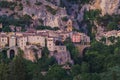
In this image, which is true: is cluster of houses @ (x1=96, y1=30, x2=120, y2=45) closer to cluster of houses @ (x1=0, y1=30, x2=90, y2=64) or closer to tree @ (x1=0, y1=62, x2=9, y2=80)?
cluster of houses @ (x1=0, y1=30, x2=90, y2=64)

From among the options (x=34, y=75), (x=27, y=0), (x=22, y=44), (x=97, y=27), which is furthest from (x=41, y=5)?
(x=34, y=75)

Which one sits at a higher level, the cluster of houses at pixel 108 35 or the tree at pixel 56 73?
the cluster of houses at pixel 108 35

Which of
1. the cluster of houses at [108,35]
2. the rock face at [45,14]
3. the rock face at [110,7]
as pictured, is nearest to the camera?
the cluster of houses at [108,35]

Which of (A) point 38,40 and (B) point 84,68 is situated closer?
(B) point 84,68

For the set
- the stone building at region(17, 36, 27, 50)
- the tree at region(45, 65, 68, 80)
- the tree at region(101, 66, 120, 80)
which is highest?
the stone building at region(17, 36, 27, 50)

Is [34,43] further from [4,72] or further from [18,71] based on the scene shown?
[18,71]

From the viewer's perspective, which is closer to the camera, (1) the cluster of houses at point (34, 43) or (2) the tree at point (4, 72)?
(2) the tree at point (4, 72)

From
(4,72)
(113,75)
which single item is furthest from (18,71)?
(113,75)

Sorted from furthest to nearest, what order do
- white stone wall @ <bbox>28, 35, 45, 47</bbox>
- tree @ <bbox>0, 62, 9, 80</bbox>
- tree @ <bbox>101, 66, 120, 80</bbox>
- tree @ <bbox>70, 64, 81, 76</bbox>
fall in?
1. white stone wall @ <bbox>28, 35, 45, 47</bbox>
2. tree @ <bbox>70, 64, 81, 76</bbox>
3. tree @ <bbox>0, 62, 9, 80</bbox>
4. tree @ <bbox>101, 66, 120, 80</bbox>

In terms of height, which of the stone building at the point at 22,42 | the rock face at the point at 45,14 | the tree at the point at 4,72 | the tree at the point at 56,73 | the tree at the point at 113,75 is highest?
the rock face at the point at 45,14

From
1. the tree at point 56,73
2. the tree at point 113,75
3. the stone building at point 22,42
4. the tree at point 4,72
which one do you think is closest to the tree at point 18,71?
the tree at point 4,72

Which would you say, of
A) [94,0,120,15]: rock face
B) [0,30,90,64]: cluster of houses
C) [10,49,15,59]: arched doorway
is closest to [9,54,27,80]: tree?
[0,30,90,64]: cluster of houses

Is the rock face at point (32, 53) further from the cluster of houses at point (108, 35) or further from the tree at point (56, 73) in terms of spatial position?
the cluster of houses at point (108, 35)

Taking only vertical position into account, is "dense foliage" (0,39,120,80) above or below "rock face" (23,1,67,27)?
below
